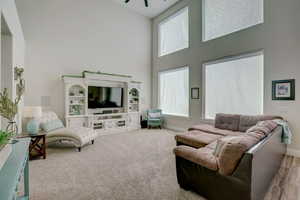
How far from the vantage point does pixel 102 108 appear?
5695 mm

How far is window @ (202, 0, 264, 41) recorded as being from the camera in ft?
13.5

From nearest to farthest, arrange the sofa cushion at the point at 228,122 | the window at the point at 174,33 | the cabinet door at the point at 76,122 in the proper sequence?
1. the sofa cushion at the point at 228,122
2. the cabinet door at the point at 76,122
3. the window at the point at 174,33

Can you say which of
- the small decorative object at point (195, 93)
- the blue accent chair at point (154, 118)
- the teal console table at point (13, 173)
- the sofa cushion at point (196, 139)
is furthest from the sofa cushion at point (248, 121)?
the teal console table at point (13, 173)

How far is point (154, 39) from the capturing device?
716cm

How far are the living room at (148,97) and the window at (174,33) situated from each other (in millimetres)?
40

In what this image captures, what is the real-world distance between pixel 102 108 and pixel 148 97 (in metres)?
2.30

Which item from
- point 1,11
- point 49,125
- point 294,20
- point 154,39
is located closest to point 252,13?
point 294,20

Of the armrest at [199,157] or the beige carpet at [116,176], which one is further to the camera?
the beige carpet at [116,176]

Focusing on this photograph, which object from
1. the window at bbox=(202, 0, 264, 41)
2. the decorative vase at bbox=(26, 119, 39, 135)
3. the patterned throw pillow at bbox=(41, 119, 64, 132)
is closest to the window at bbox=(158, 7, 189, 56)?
the window at bbox=(202, 0, 264, 41)

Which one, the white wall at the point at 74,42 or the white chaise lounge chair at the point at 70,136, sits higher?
the white wall at the point at 74,42

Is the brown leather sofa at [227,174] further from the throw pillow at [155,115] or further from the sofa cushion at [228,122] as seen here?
the throw pillow at [155,115]

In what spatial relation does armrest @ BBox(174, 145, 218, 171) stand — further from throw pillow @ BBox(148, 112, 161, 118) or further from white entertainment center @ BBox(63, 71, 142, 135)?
throw pillow @ BBox(148, 112, 161, 118)

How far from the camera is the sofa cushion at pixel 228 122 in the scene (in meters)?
3.84

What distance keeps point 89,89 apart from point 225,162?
4811mm
